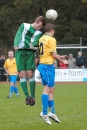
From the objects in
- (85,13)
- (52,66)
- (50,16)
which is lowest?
(52,66)

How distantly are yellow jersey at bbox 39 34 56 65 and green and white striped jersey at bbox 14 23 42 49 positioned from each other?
440mm

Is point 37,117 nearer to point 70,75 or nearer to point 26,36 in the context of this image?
point 26,36

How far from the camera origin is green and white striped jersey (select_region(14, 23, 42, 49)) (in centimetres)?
1138

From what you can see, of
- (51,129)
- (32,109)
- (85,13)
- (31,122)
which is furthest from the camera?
(85,13)

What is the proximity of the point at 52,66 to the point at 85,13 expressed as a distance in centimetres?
3966

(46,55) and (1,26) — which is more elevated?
(1,26)

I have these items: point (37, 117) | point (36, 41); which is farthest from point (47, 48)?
point (37, 117)

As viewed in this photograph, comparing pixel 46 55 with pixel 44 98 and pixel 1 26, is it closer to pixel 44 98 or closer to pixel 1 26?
pixel 44 98

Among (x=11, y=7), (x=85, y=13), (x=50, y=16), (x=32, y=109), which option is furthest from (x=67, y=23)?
(x=50, y=16)

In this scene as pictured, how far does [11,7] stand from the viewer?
2085 inches

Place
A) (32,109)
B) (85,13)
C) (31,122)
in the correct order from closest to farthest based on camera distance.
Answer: (31,122)
(32,109)
(85,13)

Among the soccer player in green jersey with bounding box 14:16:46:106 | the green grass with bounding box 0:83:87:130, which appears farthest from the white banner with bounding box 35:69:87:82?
the soccer player in green jersey with bounding box 14:16:46:106

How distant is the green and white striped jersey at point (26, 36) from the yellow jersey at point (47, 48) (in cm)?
44

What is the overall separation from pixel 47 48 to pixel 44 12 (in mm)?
39238
